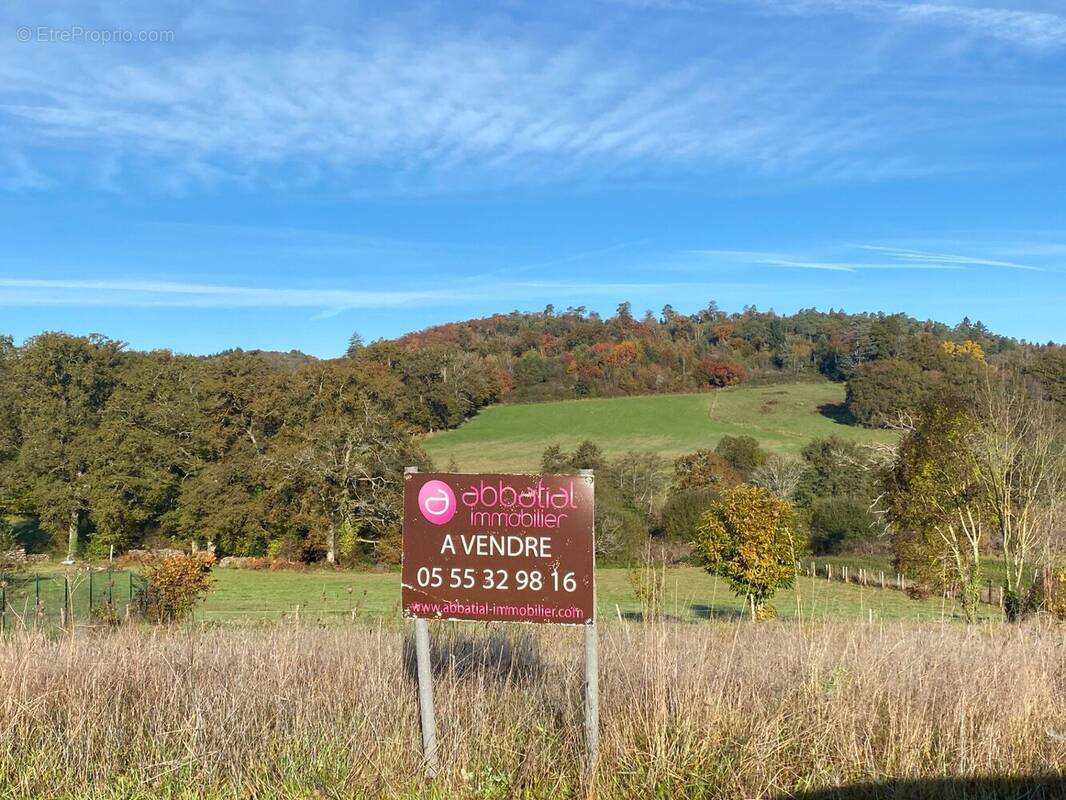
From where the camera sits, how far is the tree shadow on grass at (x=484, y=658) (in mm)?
5492

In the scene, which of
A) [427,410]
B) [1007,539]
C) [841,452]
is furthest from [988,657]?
[427,410]

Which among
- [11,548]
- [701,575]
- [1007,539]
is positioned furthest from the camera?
[701,575]

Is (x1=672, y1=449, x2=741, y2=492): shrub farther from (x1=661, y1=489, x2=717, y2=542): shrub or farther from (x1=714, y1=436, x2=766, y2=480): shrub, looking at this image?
(x1=661, y1=489, x2=717, y2=542): shrub

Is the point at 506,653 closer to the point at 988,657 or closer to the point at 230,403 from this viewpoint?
the point at 988,657

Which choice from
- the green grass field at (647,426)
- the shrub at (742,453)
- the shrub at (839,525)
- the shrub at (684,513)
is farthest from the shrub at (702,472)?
the shrub at (839,525)

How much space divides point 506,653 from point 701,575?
113 feet

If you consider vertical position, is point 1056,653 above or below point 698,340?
below

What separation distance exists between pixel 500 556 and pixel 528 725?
1.13 metres

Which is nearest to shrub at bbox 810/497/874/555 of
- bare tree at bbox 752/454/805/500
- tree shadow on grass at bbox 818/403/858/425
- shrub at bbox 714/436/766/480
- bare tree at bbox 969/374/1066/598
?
bare tree at bbox 752/454/805/500

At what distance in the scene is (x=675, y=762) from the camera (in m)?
4.16

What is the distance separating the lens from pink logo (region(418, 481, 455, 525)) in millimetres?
4492

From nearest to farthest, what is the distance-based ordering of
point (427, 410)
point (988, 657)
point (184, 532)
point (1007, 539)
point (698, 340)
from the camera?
1. point (988, 657)
2. point (1007, 539)
3. point (184, 532)
4. point (427, 410)
5. point (698, 340)

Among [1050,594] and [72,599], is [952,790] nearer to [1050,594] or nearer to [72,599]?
[72,599]

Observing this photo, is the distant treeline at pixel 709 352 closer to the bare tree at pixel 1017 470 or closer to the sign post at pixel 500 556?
the bare tree at pixel 1017 470
